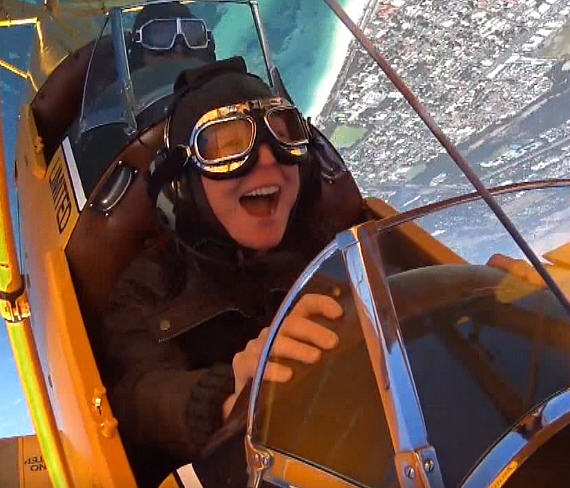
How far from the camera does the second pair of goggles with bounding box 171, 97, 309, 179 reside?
97 centimetres

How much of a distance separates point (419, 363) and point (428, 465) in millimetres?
64

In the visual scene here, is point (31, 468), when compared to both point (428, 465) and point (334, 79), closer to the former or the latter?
point (428, 465)

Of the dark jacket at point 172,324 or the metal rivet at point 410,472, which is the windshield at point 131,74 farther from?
the metal rivet at point 410,472

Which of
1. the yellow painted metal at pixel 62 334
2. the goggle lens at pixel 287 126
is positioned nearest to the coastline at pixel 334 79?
the yellow painted metal at pixel 62 334

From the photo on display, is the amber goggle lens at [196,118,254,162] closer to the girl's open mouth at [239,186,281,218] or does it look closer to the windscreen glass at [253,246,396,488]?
the girl's open mouth at [239,186,281,218]

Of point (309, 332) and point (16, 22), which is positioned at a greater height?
point (16, 22)

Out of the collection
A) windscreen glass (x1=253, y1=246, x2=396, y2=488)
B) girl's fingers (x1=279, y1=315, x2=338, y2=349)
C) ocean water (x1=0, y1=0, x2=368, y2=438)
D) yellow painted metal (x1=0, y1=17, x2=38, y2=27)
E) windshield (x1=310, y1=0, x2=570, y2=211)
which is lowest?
windscreen glass (x1=253, y1=246, x2=396, y2=488)

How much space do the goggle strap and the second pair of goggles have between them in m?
0.02

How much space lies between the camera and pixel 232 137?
973mm

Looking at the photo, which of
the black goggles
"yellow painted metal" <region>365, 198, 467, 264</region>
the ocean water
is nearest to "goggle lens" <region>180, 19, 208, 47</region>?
the black goggles

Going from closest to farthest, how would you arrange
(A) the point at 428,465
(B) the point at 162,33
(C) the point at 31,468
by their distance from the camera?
(A) the point at 428,465 → (C) the point at 31,468 → (B) the point at 162,33

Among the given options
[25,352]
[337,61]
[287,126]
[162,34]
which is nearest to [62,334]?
[25,352]

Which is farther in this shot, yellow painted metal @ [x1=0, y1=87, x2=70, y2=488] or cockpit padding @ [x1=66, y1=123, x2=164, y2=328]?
cockpit padding @ [x1=66, y1=123, x2=164, y2=328]

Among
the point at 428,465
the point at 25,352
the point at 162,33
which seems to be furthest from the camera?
the point at 162,33
